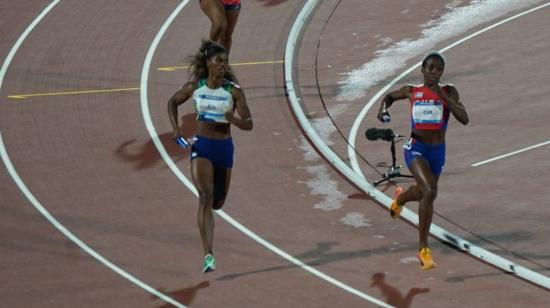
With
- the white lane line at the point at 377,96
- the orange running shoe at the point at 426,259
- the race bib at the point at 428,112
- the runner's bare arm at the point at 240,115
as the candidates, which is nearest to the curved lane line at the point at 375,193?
the white lane line at the point at 377,96

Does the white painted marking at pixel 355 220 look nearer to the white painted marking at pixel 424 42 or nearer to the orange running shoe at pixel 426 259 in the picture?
the orange running shoe at pixel 426 259

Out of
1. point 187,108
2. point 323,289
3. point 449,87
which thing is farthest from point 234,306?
point 187,108

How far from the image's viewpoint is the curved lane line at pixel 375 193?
13612 millimetres

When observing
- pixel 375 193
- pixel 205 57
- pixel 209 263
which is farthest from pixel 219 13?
pixel 209 263

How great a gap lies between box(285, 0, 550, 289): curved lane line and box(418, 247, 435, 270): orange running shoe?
0.94m

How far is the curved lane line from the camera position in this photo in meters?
13.6

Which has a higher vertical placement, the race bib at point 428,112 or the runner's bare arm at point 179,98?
the runner's bare arm at point 179,98

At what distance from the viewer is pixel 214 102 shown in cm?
1327

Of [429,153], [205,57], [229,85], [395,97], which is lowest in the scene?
[429,153]

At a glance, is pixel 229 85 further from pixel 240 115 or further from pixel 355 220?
pixel 355 220

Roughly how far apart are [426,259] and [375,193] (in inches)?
115

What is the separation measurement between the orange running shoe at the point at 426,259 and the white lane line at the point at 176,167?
2.18 ft

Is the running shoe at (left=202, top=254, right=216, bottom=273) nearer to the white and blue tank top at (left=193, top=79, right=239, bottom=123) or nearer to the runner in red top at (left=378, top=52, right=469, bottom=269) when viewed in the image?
the white and blue tank top at (left=193, top=79, right=239, bottom=123)

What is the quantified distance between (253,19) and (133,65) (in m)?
2.86
